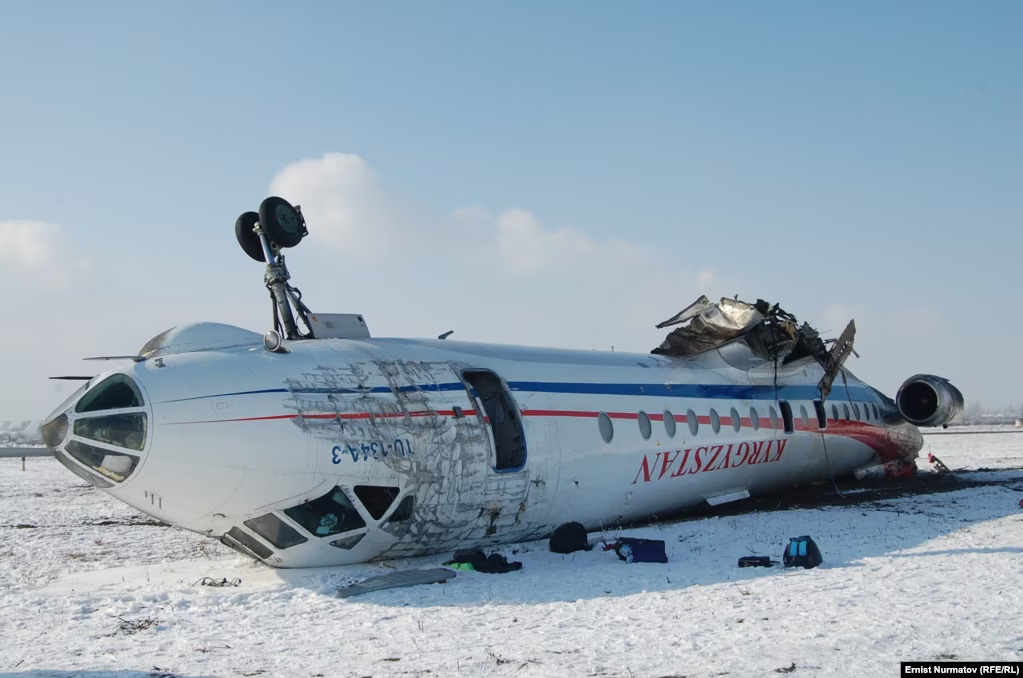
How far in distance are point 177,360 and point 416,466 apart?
306 cm

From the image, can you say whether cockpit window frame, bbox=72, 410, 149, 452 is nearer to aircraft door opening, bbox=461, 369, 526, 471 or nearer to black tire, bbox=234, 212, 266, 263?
aircraft door opening, bbox=461, 369, 526, 471

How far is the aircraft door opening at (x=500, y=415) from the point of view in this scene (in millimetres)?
Result: 11961

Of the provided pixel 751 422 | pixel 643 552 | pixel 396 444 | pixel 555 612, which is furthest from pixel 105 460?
pixel 751 422

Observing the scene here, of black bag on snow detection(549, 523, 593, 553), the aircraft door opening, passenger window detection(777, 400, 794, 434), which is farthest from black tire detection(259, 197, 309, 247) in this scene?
passenger window detection(777, 400, 794, 434)

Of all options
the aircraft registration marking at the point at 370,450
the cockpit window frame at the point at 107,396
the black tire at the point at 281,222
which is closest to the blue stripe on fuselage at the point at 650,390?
the cockpit window frame at the point at 107,396

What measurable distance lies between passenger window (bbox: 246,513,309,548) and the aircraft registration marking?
3.13ft

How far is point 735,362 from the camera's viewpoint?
1761 centimetres

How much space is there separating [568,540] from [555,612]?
3544 millimetres

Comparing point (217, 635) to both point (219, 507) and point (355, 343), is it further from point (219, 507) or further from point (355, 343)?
point (355, 343)

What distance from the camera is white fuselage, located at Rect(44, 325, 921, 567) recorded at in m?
9.27

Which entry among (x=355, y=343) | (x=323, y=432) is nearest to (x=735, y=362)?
(x=355, y=343)

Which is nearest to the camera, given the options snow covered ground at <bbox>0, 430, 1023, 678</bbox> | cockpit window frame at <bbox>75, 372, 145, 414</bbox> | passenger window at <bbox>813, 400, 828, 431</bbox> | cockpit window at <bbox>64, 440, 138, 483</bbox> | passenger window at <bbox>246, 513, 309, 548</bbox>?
snow covered ground at <bbox>0, 430, 1023, 678</bbox>

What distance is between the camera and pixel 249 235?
13.8 metres

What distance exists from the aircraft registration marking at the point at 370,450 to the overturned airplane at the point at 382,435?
0.03 meters
